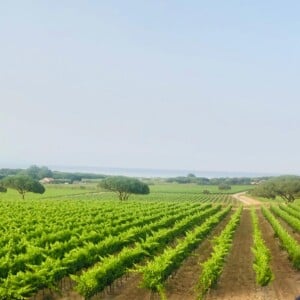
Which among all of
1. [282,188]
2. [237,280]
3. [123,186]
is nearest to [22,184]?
[123,186]

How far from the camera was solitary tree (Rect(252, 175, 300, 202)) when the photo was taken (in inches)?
4033

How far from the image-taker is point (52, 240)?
26.1m

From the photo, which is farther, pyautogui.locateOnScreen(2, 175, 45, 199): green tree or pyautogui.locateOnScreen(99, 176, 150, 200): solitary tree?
pyautogui.locateOnScreen(99, 176, 150, 200): solitary tree

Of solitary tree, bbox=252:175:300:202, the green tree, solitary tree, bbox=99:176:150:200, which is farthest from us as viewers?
solitary tree, bbox=99:176:150:200

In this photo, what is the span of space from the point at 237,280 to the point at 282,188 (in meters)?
87.2

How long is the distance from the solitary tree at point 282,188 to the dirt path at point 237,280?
244 ft

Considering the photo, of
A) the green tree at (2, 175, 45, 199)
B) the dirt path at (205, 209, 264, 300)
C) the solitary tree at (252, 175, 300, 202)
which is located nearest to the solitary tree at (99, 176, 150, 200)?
the green tree at (2, 175, 45, 199)

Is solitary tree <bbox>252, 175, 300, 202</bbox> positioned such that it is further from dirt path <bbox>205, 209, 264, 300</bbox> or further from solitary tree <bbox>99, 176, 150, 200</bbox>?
dirt path <bbox>205, 209, 264, 300</bbox>

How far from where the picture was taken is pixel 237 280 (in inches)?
850

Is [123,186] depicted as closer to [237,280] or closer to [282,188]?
[282,188]

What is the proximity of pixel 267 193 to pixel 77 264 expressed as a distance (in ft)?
319

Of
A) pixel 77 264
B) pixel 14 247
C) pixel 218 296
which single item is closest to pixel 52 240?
pixel 14 247

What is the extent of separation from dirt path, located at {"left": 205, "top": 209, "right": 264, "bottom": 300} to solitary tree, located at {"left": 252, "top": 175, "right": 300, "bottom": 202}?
74.3 metres

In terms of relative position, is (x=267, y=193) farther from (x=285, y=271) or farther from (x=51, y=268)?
(x=51, y=268)
